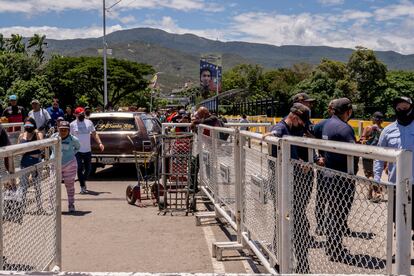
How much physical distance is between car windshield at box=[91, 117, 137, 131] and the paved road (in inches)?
139

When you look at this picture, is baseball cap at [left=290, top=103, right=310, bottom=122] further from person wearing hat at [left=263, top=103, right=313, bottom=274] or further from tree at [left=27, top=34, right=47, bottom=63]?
tree at [left=27, top=34, right=47, bottom=63]

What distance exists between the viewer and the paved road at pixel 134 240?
21.8 ft

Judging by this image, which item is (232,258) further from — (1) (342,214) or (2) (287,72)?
(2) (287,72)

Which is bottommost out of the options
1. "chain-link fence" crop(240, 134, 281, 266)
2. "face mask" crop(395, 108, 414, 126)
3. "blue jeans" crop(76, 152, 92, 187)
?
"blue jeans" crop(76, 152, 92, 187)

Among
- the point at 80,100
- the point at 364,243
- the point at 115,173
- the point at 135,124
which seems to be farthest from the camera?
the point at 80,100

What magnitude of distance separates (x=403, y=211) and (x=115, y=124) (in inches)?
502

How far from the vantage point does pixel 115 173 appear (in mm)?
16438

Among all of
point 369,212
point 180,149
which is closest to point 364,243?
point 369,212

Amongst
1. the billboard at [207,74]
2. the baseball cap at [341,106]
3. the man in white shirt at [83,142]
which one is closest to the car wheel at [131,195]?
the man in white shirt at [83,142]

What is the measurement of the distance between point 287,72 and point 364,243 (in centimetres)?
12290

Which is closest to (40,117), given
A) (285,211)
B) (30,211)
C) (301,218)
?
(30,211)

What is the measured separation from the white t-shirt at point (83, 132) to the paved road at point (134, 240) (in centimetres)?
163

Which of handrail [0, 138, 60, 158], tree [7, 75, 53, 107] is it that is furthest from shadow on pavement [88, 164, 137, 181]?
tree [7, 75, 53, 107]

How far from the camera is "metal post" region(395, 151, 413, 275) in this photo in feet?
8.80
